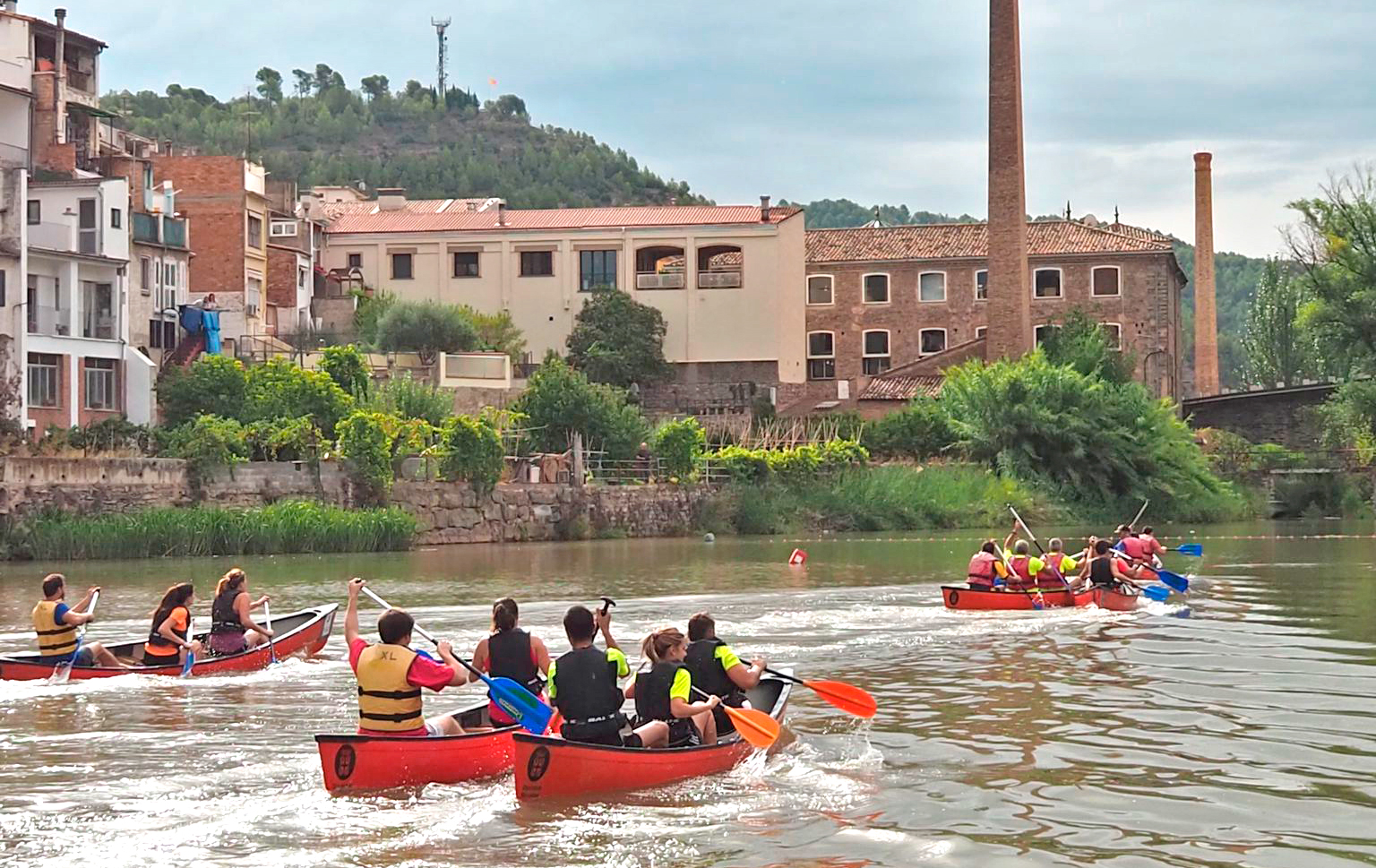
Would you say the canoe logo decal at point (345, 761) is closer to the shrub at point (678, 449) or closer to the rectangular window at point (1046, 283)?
the shrub at point (678, 449)

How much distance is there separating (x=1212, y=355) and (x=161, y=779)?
293ft

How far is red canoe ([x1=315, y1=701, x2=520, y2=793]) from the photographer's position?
13156mm

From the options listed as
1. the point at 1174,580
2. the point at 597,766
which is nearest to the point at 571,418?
the point at 1174,580

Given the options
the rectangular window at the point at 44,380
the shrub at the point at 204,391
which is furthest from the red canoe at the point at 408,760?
the shrub at the point at 204,391

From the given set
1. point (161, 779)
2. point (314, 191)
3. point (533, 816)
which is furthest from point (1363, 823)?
point (314, 191)

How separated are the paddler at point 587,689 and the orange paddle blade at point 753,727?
101 cm

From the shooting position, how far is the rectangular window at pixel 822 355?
85.9 meters

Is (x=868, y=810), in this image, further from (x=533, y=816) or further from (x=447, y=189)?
(x=447, y=189)

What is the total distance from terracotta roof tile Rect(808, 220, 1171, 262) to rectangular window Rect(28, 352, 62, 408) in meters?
41.8

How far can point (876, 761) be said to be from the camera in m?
14.7

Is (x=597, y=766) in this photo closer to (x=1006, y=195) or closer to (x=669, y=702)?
(x=669, y=702)

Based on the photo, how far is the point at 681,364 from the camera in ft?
257

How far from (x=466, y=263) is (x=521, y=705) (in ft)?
219

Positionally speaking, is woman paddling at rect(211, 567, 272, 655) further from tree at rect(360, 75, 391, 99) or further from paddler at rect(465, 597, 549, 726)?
tree at rect(360, 75, 391, 99)
